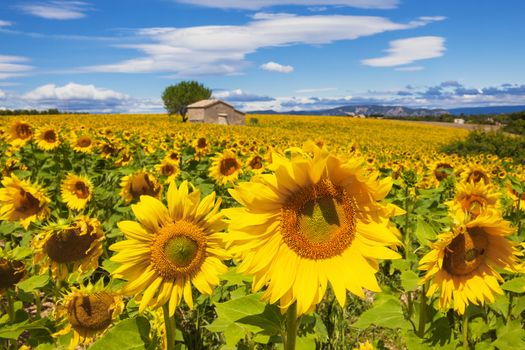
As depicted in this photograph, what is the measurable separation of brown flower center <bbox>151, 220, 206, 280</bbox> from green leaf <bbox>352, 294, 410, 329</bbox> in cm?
115

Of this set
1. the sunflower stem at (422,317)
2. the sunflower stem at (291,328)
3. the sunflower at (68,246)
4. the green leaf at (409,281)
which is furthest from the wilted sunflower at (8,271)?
the sunflower stem at (422,317)

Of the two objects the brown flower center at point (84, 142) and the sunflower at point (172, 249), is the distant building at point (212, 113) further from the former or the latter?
the sunflower at point (172, 249)

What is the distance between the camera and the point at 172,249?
2057 mm

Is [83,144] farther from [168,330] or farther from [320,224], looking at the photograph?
[320,224]

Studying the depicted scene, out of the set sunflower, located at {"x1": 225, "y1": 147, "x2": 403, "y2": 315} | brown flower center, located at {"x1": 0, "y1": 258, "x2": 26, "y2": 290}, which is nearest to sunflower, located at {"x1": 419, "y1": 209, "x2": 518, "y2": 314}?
sunflower, located at {"x1": 225, "y1": 147, "x2": 403, "y2": 315}

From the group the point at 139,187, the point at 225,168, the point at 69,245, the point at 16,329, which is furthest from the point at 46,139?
the point at 16,329

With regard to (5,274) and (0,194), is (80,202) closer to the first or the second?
(0,194)

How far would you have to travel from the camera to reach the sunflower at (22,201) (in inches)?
140

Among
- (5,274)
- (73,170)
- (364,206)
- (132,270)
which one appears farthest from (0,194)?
(73,170)

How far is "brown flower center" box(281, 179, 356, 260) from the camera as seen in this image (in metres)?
1.69

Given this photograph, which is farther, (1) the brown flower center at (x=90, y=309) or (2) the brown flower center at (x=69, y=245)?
(2) the brown flower center at (x=69, y=245)

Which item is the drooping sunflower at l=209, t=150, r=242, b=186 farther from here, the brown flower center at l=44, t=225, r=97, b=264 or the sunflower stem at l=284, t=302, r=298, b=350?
the sunflower stem at l=284, t=302, r=298, b=350

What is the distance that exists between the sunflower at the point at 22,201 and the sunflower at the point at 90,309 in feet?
4.45

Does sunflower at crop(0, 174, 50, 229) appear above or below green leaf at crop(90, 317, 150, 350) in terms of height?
above
